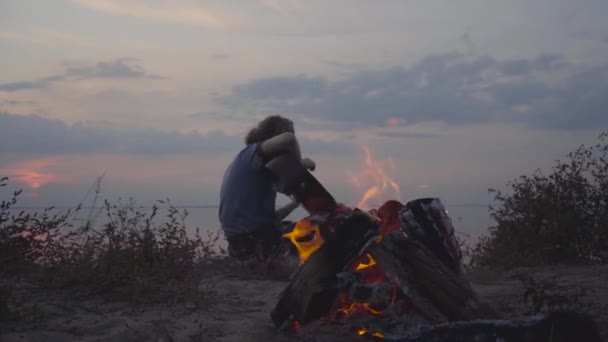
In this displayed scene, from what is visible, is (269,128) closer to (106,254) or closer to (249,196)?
(249,196)

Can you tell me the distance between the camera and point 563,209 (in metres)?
8.05

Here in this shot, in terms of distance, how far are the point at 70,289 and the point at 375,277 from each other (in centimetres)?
276

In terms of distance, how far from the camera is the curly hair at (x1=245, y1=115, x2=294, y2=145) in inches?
277

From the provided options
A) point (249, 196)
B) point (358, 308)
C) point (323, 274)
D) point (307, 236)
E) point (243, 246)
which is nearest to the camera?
point (358, 308)

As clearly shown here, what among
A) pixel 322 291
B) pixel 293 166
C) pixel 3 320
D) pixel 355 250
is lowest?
pixel 3 320

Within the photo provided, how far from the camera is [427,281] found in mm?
3559

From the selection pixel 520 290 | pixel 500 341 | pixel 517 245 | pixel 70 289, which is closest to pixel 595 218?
pixel 517 245

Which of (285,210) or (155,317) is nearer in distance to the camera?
(155,317)

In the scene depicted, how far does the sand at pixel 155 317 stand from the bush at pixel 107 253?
19cm

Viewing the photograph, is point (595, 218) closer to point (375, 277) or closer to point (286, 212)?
point (286, 212)

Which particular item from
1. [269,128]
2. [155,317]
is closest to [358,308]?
[155,317]

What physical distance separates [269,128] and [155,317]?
Result: 10.8 ft

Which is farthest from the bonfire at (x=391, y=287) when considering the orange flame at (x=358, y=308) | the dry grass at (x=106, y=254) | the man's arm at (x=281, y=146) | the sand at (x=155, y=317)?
the man's arm at (x=281, y=146)

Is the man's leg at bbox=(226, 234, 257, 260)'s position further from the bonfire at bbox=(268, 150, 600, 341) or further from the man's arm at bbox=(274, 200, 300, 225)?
the bonfire at bbox=(268, 150, 600, 341)
